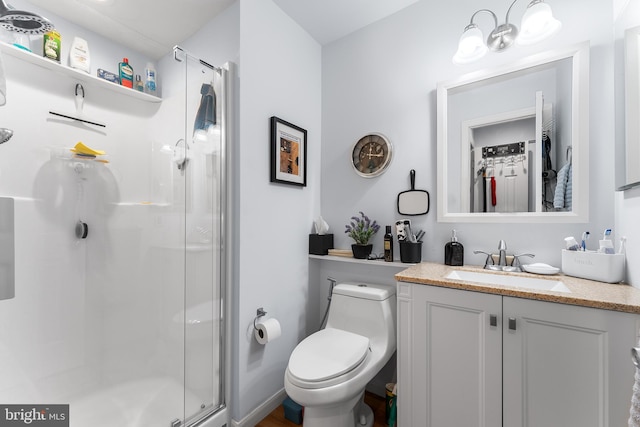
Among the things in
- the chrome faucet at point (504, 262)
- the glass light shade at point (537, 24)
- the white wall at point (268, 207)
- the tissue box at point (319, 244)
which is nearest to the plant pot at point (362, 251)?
the tissue box at point (319, 244)

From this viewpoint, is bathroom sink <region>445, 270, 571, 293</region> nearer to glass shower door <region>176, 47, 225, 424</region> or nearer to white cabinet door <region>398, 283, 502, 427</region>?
white cabinet door <region>398, 283, 502, 427</region>

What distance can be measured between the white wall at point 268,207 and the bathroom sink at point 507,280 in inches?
41.2

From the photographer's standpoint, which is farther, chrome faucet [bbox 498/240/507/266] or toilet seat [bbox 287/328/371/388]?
chrome faucet [bbox 498/240/507/266]

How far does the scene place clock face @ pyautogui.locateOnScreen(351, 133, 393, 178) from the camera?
1815mm

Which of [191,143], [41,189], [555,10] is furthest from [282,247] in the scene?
[555,10]

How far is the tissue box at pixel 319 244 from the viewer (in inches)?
76.6

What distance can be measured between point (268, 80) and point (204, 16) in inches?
21.0

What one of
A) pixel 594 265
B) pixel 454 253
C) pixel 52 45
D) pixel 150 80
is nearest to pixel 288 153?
pixel 150 80

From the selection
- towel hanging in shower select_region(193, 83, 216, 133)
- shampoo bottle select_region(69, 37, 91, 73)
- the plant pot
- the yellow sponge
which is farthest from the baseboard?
shampoo bottle select_region(69, 37, 91, 73)

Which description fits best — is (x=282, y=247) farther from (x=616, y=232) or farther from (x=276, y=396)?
(x=616, y=232)

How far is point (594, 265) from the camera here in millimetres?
1123

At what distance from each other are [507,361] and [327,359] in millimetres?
782

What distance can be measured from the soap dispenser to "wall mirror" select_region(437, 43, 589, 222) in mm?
166

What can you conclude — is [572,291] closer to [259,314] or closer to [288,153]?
[259,314]
